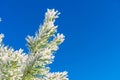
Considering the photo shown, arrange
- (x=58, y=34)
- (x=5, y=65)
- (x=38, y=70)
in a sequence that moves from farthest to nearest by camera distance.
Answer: (x=58, y=34) < (x=38, y=70) < (x=5, y=65)

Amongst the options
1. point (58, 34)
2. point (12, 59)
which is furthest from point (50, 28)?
point (12, 59)

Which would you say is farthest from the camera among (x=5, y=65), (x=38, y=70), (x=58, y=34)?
(x=58, y=34)

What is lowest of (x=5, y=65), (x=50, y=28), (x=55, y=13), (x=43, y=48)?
(x=5, y=65)

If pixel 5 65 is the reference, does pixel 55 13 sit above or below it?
above

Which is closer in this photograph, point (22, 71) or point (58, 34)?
point (22, 71)

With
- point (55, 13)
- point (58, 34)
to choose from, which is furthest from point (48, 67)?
point (55, 13)

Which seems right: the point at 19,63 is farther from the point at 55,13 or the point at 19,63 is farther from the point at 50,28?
the point at 55,13

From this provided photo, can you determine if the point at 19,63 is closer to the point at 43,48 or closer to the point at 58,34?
the point at 43,48
